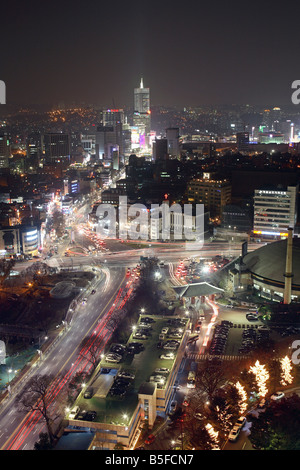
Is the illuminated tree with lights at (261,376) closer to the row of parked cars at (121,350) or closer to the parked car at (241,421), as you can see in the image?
the parked car at (241,421)

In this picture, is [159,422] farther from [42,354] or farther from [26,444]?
[42,354]

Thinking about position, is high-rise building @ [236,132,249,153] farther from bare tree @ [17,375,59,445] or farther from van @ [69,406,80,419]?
van @ [69,406,80,419]

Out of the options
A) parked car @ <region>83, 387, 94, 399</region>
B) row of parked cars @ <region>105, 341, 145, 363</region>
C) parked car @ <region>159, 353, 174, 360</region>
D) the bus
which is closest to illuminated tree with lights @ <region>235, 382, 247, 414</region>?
the bus

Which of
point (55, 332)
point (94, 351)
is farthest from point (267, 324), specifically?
point (55, 332)

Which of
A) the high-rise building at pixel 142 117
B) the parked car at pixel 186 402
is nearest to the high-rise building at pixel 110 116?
the high-rise building at pixel 142 117

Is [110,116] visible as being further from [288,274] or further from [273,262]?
[288,274]
